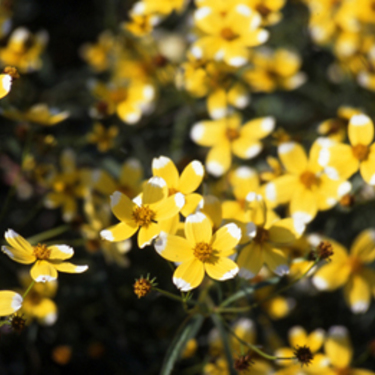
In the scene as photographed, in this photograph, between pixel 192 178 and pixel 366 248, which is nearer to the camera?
pixel 192 178

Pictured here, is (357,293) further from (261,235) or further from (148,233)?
(148,233)

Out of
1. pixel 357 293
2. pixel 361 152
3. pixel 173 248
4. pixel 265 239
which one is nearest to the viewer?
pixel 173 248

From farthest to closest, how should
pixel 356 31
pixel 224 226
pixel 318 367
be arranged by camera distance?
1. pixel 356 31
2. pixel 318 367
3. pixel 224 226

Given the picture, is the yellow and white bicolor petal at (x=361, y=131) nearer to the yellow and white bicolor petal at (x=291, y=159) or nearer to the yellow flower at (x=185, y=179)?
the yellow and white bicolor petal at (x=291, y=159)

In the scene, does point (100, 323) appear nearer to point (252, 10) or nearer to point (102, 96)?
point (102, 96)

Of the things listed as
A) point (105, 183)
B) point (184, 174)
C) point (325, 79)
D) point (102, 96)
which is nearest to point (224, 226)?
point (184, 174)

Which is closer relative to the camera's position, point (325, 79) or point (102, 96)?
point (102, 96)

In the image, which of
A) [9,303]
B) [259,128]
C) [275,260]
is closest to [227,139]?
[259,128]
